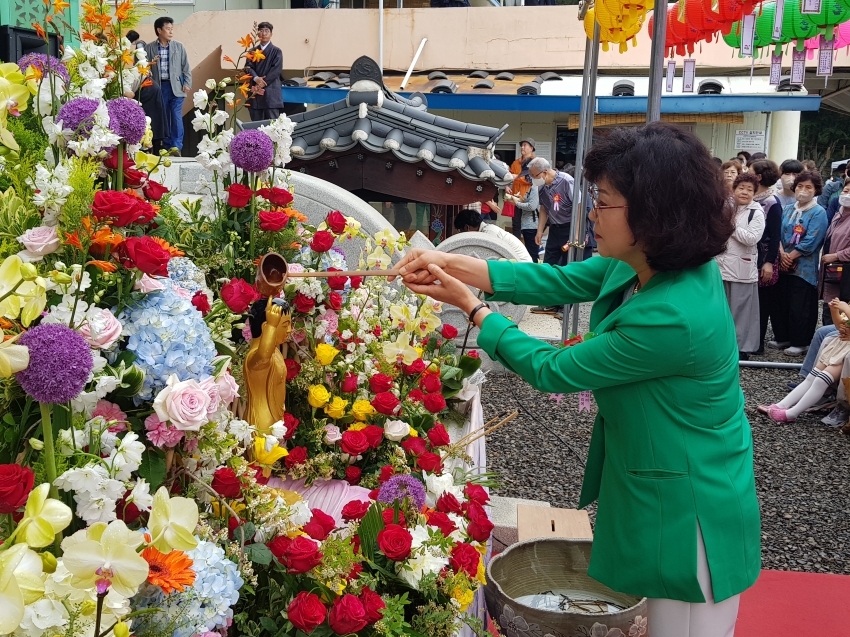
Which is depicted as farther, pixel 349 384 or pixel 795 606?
pixel 795 606

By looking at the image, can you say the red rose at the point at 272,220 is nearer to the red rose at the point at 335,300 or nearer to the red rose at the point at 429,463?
the red rose at the point at 335,300

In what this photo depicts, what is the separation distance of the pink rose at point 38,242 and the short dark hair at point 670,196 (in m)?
1.12

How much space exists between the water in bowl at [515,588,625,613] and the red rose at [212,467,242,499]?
59.3 inches

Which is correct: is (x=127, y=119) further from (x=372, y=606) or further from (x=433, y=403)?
(x=433, y=403)

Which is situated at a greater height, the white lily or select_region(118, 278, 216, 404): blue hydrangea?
select_region(118, 278, 216, 404): blue hydrangea

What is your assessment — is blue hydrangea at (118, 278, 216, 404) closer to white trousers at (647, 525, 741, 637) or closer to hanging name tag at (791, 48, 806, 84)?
white trousers at (647, 525, 741, 637)

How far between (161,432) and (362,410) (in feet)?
3.27

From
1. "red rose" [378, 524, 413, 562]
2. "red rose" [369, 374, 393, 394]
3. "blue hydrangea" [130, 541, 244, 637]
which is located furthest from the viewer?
"red rose" [369, 374, 393, 394]

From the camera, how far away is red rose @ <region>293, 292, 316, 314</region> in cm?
223

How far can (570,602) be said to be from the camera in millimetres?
2689

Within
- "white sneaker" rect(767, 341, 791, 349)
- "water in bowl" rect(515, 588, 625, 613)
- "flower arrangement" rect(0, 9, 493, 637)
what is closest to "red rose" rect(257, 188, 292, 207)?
"flower arrangement" rect(0, 9, 493, 637)

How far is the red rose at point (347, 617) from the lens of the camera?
51.3 inches

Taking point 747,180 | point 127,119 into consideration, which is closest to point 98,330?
point 127,119

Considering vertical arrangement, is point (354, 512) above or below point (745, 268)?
above
